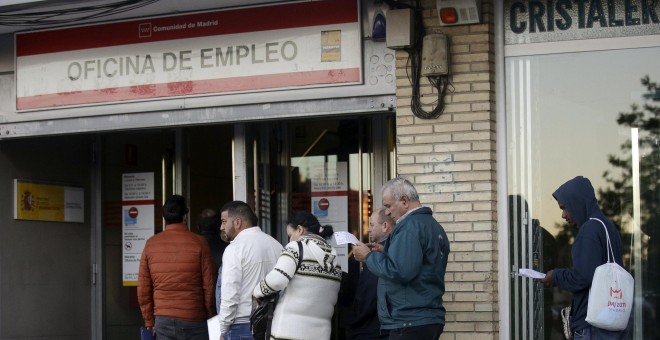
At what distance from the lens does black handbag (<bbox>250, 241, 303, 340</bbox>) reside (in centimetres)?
763

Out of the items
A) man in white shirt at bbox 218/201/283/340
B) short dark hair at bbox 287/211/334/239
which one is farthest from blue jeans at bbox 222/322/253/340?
short dark hair at bbox 287/211/334/239

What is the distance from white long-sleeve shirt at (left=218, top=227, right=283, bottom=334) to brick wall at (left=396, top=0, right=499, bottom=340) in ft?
4.21

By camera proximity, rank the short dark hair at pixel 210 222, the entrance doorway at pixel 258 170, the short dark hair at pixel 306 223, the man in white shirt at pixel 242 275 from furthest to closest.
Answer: the entrance doorway at pixel 258 170, the short dark hair at pixel 210 222, the man in white shirt at pixel 242 275, the short dark hair at pixel 306 223

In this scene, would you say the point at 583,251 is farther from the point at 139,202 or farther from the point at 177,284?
the point at 139,202

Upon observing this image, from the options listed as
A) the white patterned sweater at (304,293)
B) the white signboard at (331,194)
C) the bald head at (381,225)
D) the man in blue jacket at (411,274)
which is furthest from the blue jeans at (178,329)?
the man in blue jacket at (411,274)

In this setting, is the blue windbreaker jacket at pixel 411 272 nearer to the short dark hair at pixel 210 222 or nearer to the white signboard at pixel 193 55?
the white signboard at pixel 193 55

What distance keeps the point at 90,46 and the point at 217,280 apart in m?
2.71

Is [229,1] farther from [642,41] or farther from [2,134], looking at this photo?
[642,41]

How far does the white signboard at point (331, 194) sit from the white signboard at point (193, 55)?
1.65 metres

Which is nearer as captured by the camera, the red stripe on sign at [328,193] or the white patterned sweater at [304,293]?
the white patterned sweater at [304,293]

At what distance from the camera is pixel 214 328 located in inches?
334

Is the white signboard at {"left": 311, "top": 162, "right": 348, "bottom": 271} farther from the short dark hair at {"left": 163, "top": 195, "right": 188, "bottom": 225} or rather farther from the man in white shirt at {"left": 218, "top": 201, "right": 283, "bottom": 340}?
the man in white shirt at {"left": 218, "top": 201, "right": 283, "bottom": 340}

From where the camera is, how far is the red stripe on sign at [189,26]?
9.38 m

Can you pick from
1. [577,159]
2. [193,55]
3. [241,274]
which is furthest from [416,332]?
[193,55]
